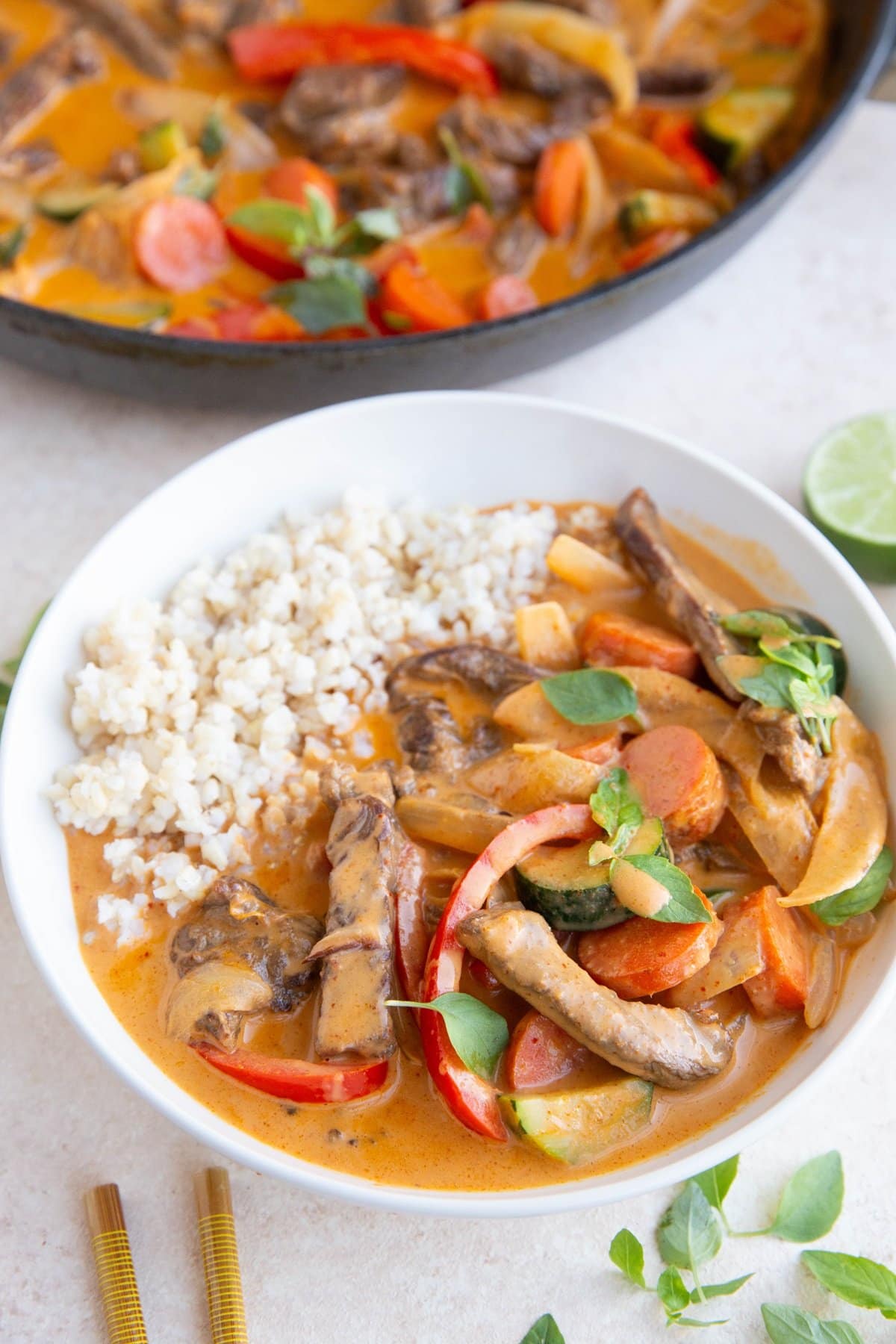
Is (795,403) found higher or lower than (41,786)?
higher

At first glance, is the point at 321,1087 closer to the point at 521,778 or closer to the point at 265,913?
the point at 265,913

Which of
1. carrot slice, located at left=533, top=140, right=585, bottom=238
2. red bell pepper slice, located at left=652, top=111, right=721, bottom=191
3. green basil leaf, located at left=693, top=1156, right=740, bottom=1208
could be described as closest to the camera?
green basil leaf, located at left=693, top=1156, right=740, bottom=1208

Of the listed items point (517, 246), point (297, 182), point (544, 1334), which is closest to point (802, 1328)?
point (544, 1334)

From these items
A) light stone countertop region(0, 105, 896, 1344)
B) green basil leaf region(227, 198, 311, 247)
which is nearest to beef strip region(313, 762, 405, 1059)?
light stone countertop region(0, 105, 896, 1344)

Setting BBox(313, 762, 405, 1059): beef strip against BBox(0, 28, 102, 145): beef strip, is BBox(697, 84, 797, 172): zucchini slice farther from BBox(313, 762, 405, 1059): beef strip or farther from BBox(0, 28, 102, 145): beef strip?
BBox(313, 762, 405, 1059): beef strip

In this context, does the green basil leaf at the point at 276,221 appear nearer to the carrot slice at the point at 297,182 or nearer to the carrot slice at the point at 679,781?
the carrot slice at the point at 297,182

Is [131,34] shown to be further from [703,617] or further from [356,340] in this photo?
[703,617]

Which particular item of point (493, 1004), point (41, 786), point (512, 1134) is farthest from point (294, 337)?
point (512, 1134)

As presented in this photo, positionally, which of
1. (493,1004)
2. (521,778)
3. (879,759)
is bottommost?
(493,1004)
